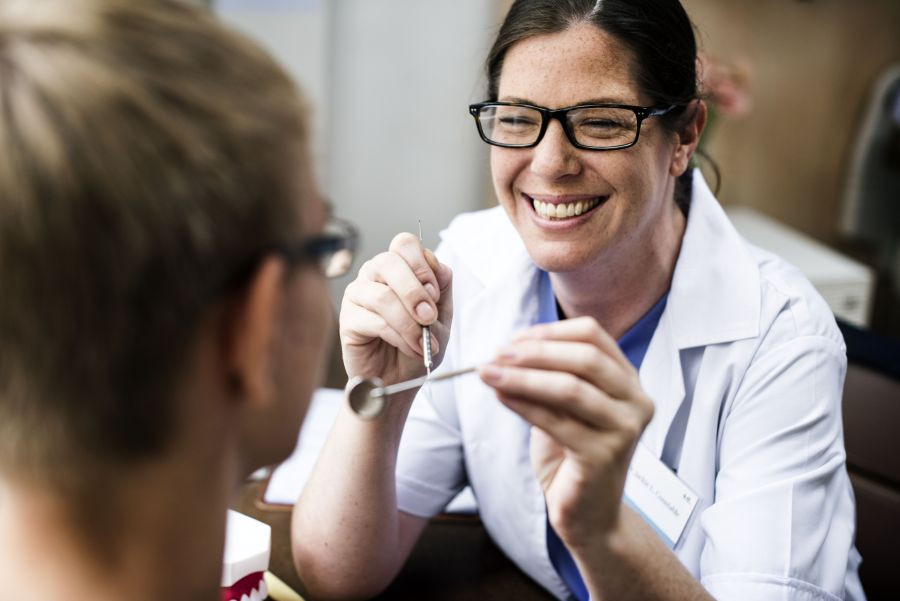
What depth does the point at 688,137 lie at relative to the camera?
1.37 m

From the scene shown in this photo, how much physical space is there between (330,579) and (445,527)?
0.26 m

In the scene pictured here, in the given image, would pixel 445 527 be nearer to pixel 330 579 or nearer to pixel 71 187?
pixel 330 579

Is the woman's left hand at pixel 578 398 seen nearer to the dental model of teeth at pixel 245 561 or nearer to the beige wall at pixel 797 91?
→ the dental model of teeth at pixel 245 561

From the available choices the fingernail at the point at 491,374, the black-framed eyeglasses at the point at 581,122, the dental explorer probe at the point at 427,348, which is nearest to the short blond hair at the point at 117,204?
the fingernail at the point at 491,374

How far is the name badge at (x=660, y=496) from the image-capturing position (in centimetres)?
127

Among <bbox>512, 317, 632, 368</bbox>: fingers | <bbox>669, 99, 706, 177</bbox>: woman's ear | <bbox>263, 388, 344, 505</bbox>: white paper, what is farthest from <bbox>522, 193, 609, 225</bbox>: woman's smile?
<bbox>512, 317, 632, 368</bbox>: fingers

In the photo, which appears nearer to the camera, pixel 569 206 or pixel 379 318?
pixel 379 318

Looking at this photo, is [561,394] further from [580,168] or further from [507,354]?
[580,168]

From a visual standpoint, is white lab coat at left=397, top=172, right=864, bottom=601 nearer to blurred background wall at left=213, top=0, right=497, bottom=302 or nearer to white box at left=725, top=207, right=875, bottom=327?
white box at left=725, top=207, right=875, bottom=327

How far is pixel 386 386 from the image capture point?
1200 mm

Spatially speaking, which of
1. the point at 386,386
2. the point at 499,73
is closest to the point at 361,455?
the point at 386,386

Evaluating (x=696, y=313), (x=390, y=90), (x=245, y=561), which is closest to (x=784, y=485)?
(x=696, y=313)

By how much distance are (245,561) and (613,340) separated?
1.64 feet

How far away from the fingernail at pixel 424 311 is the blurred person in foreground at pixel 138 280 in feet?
1.17
